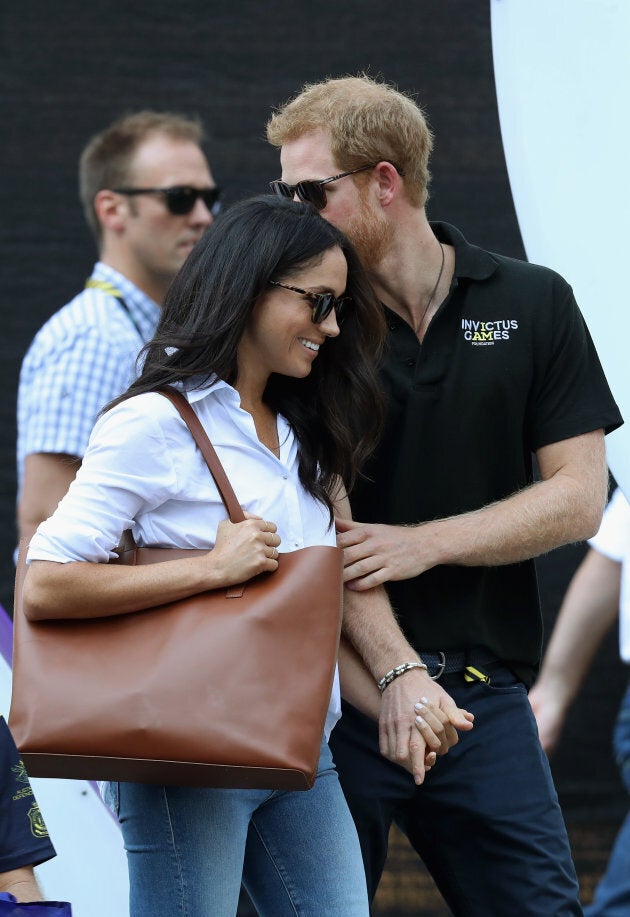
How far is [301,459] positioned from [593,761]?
6.63ft

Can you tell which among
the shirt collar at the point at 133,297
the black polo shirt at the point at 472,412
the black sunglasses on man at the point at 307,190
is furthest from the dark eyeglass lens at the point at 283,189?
the shirt collar at the point at 133,297

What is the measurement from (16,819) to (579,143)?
5.06 ft

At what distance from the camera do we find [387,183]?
2.63 m

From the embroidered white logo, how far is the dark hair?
0.21 meters

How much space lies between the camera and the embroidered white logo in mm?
2574

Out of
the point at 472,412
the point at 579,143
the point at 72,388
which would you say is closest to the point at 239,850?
the point at 472,412

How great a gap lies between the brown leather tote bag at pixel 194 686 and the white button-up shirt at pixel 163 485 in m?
0.09

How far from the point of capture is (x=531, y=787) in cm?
254

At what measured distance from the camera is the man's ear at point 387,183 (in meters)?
2.61

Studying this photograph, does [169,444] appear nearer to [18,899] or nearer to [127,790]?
[127,790]

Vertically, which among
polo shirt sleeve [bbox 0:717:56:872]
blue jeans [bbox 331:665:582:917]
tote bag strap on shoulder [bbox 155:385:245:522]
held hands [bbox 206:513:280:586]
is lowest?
blue jeans [bbox 331:665:582:917]

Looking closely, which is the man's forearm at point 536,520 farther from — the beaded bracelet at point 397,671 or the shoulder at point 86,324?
the shoulder at point 86,324

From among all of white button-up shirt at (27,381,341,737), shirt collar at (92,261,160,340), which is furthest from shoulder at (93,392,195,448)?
shirt collar at (92,261,160,340)

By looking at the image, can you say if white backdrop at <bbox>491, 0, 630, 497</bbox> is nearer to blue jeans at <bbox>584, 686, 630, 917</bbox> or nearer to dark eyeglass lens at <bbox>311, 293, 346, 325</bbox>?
dark eyeglass lens at <bbox>311, 293, 346, 325</bbox>
